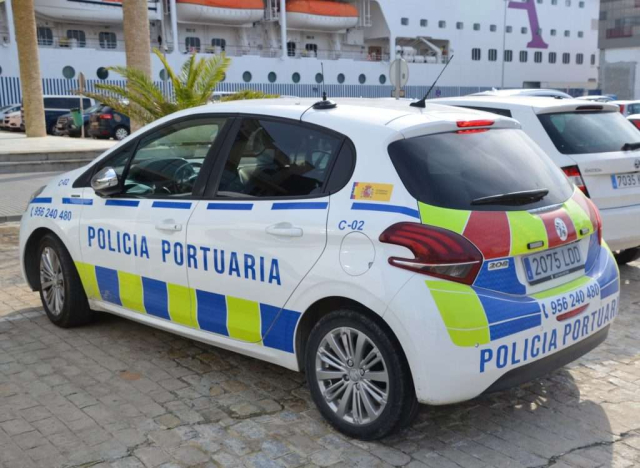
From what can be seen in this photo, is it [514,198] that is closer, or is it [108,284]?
[514,198]

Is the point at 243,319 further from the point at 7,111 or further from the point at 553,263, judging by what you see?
the point at 7,111

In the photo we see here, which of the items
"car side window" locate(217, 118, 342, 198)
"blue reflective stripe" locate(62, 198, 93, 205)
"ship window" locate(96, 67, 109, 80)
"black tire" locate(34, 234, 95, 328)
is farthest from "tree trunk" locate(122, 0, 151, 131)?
"ship window" locate(96, 67, 109, 80)

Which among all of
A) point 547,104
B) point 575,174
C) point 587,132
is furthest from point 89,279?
point 587,132

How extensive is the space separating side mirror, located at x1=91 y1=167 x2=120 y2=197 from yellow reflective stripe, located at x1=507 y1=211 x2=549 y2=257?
233cm

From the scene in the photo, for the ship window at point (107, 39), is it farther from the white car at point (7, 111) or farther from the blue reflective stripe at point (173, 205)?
the blue reflective stripe at point (173, 205)

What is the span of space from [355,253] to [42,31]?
36922 mm

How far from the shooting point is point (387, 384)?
2.99 m

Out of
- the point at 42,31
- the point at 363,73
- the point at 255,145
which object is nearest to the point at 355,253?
the point at 255,145

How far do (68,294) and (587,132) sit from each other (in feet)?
13.2

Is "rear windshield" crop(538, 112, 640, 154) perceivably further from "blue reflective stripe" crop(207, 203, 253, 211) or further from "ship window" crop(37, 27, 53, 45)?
"ship window" crop(37, 27, 53, 45)

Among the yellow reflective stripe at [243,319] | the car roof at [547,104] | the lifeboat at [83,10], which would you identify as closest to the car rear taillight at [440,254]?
the yellow reflective stripe at [243,319]

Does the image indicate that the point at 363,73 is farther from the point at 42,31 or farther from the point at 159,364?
the point at 159,364

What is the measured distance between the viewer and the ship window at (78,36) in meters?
36.4

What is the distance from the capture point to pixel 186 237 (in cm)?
371
